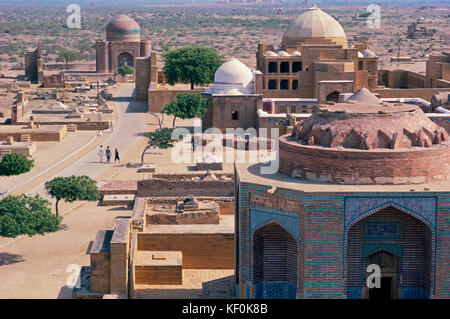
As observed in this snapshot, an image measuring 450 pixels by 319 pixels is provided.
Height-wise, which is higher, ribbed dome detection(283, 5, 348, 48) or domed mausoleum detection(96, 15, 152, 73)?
ribbed dome detection(283, 5, 348, 48)

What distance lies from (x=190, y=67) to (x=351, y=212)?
42.3 m

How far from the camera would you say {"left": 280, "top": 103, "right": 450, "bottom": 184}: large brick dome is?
19.0m

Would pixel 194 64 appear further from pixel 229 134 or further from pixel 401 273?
pixel 401 273

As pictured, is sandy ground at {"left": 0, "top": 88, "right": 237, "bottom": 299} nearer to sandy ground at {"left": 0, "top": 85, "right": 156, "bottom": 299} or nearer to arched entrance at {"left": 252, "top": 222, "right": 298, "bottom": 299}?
sandy ground at {"left": 0, "top": 85, "right": 156, "bottom": 299}

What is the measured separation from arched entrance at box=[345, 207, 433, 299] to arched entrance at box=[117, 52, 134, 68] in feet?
208

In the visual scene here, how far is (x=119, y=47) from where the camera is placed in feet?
262

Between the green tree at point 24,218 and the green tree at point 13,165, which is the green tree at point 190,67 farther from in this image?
the green tree at point 24,218

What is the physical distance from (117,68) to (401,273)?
63732mm

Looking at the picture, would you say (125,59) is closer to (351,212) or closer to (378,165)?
(378,165)

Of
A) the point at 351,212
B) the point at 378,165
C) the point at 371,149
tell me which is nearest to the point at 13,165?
the point at 371,149

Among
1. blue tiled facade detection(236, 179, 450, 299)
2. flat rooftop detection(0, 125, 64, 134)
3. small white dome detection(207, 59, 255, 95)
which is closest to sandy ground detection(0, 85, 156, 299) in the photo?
blue tiled facade detection(236, 179, 450, 299)

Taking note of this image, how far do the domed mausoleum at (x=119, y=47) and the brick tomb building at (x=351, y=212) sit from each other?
200 feet
